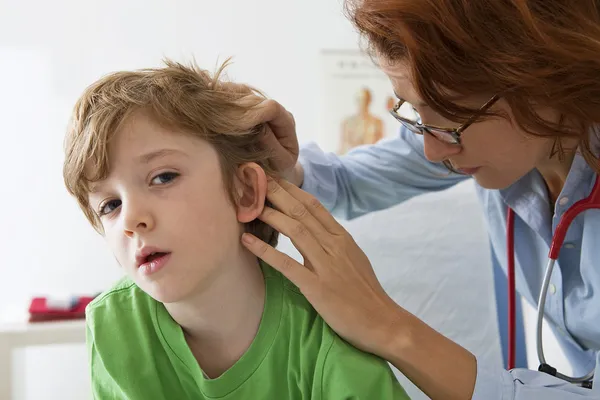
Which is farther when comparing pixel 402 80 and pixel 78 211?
pixel 78 211

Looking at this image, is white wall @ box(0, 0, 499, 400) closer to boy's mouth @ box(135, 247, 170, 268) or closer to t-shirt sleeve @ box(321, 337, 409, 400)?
t-shirt sleeve @ box(321, 337, 409, 400)

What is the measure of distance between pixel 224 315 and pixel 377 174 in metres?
0.61

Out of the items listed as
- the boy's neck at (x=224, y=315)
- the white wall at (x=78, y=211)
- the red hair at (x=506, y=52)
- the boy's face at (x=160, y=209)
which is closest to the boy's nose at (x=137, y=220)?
the boy's face at (x=160, y=209)

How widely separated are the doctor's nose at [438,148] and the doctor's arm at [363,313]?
22cm

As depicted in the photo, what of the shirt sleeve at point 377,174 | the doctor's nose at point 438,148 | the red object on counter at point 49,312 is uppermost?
the doctor's nose at point 438,148

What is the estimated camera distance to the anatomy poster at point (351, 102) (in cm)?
234

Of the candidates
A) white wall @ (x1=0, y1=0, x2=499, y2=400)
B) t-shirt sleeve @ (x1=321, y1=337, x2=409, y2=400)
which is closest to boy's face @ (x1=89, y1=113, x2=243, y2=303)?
t-shirt sleeve @ (x1=321, y1=337, x2=409, y2=400)

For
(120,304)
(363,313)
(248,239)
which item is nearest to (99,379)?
(120,304)

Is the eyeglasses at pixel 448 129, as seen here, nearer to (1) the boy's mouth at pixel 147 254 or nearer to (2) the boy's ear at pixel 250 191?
(2) the boy's ear at pixel 250 191

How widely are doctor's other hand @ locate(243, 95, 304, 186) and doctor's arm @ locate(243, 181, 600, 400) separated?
0.11 meters

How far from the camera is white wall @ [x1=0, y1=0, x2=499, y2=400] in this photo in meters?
1.85

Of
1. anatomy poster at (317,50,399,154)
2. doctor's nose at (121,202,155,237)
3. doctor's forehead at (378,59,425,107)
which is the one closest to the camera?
doctor's nose at (121,202,155,237)

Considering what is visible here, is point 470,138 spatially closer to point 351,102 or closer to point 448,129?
point 448,129

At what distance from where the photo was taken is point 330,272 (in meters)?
1.08
